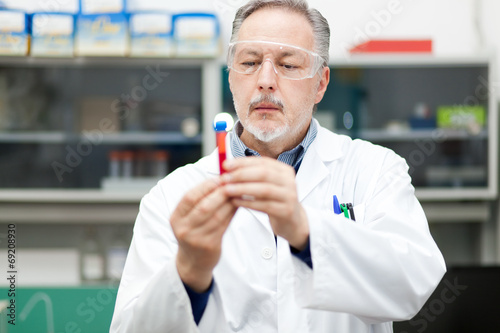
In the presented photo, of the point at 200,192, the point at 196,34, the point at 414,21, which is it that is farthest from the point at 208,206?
the point at 414,21

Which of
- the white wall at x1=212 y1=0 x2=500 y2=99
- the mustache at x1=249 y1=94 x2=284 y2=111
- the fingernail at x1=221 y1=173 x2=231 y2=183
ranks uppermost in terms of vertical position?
the white wall at x1=212 y1=0 x2=500 y2=99

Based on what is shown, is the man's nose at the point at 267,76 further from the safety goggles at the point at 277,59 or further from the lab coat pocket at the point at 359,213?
the lab coat pocket at the point at 359,213

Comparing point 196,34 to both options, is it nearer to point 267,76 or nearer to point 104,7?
point 104,7

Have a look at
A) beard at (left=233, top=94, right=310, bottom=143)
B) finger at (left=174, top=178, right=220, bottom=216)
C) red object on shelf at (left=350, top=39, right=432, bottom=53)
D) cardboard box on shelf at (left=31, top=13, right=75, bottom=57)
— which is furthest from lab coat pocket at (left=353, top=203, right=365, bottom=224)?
cardboard box on shelf at (left=31, top=13, right=75, bottom=57)

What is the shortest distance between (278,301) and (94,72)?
2.26 metres

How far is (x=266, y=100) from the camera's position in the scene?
1.31 meters

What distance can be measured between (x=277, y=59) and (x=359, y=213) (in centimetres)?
39

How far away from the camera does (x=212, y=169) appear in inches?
55.9

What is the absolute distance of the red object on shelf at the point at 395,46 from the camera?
309 centimetres

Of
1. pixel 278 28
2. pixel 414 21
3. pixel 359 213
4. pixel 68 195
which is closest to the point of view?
pixel 359 213

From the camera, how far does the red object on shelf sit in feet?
10.1

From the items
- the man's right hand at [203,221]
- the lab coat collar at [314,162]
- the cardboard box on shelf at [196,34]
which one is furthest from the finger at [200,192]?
the cardboard box on shelf at [196,34]

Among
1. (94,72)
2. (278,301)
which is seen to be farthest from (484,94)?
(278,301)

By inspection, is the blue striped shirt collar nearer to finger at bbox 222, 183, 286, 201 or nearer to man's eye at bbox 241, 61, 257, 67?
man's eye at bbox 241, 61, 257, 67
